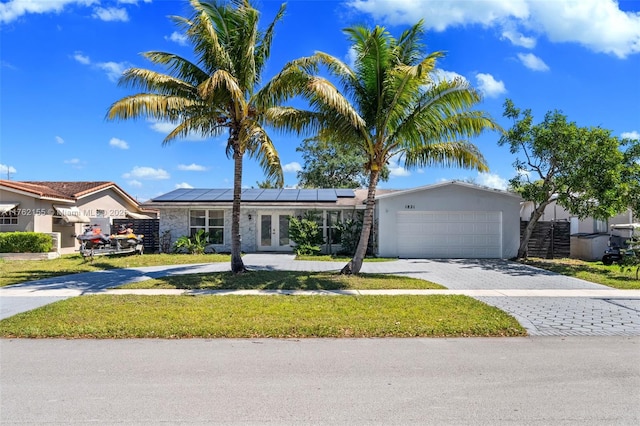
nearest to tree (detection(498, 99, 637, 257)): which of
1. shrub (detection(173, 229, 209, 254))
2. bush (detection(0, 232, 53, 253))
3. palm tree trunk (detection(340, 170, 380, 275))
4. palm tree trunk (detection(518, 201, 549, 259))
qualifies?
palm tree trunk (detection(518, 201, 549, 259))

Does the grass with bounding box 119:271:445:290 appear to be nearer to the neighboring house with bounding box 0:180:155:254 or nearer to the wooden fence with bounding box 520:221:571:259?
the wooden fence with bounding box 520:221:571:259

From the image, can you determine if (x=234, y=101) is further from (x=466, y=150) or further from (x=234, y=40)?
(x=466, y=150)

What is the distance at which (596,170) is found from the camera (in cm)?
1492

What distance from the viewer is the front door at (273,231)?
21703 mm

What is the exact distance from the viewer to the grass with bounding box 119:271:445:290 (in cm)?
1095

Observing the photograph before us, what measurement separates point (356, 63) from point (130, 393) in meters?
10.6

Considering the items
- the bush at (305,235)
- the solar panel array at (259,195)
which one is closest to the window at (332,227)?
the bush at (305,235)

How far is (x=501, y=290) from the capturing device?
36.0 feet

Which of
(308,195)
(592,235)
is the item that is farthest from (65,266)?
(592,235)

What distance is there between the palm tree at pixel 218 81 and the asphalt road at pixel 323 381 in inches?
271

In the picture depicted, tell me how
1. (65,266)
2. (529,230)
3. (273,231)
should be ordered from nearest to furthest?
(65,266), (529,230), (273,231)

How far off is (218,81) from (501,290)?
8.98 m

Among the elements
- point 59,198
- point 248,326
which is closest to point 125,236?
point 59,198

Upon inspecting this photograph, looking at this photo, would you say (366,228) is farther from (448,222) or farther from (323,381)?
(323,381)
